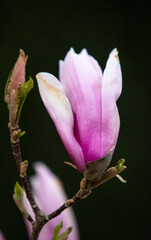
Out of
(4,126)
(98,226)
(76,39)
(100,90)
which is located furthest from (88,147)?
(76,39)

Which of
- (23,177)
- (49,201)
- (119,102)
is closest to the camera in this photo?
(23,177)

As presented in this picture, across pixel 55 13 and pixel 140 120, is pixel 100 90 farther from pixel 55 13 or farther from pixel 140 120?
pixel 55 13

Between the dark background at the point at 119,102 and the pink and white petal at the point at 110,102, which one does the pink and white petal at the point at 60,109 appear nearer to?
the pink and white petal at the point at 110,102

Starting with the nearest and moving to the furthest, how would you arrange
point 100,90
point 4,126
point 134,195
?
1. point 100,90
2. point 4,126
3. point 134,195

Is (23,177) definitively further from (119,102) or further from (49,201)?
(119,102)

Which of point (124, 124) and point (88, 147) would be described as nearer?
point (88, 147)

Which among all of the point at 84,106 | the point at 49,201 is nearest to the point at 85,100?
the point at 84,106

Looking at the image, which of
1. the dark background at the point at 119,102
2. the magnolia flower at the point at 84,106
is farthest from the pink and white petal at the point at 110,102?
the dark background at the point at 119,102
